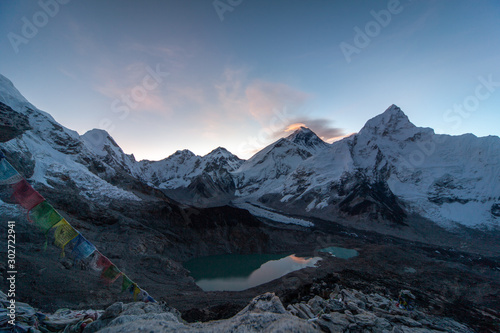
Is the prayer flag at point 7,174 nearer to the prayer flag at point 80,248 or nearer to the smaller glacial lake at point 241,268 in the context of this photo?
the prayer flag at point 80,248

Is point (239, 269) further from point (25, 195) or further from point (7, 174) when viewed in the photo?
point (7, 174)

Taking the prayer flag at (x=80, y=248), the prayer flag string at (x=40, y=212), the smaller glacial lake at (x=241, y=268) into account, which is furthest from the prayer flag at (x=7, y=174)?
the smaller glacial lake at (x=241, y=268)

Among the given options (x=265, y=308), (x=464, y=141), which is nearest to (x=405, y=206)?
(x=464, y=141)

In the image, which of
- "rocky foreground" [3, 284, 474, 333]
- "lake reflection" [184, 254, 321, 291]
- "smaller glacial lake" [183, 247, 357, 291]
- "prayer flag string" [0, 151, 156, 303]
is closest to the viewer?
"rocky foreground" [3, 284, 474, 333]

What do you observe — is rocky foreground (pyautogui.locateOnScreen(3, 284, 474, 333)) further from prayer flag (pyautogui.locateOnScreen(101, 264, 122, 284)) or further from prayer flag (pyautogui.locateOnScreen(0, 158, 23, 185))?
prayer flag (pyautogui.locateOnScreen(0, 158, 23, 185))

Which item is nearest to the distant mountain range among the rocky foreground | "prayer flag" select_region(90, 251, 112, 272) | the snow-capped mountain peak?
the snow-capped mountain peak

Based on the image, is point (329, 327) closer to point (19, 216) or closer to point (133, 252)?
point (133, 252)
